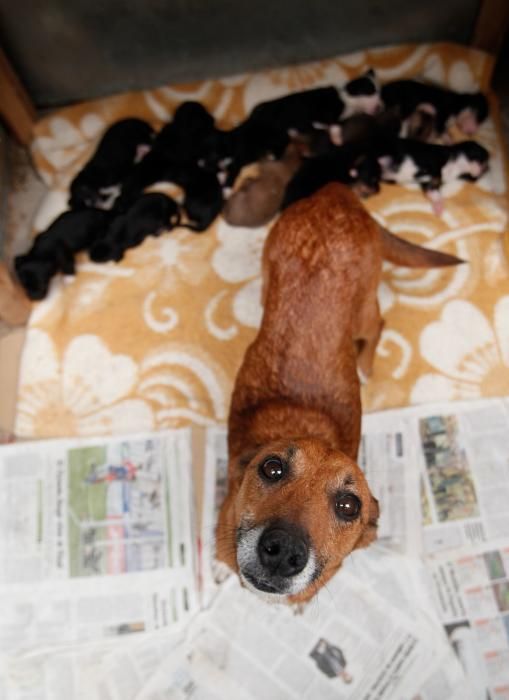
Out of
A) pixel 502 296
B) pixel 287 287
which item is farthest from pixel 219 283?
pixel 502 296

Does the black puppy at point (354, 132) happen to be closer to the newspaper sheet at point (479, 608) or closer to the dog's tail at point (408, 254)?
the dog's tail at point (408, 254)

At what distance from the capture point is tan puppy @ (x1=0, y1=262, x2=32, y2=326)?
2980mm

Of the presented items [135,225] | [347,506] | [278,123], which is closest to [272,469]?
[347,506]

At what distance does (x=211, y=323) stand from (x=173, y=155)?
988 mm

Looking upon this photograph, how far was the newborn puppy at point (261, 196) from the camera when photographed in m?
3.32

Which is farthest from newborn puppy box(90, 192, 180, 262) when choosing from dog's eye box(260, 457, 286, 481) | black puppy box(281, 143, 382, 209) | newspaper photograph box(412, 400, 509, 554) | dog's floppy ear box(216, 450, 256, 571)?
dog's eye box(260, 457, 286, 481)

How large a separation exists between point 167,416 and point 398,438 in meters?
1.11

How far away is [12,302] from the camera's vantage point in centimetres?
308

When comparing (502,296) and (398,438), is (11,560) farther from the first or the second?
(502,296)

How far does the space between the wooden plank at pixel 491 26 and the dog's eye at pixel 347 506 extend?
113 inches

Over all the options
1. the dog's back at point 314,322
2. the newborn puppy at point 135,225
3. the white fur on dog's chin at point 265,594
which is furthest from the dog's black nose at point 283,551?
the newborn puppy at point 135,225

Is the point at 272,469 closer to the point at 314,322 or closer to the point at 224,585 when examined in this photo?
the point at 314,322

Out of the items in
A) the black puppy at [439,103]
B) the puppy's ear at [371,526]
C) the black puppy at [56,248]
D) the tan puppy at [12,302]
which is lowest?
the puppy's ear at [371,526]

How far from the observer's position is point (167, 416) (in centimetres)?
305
